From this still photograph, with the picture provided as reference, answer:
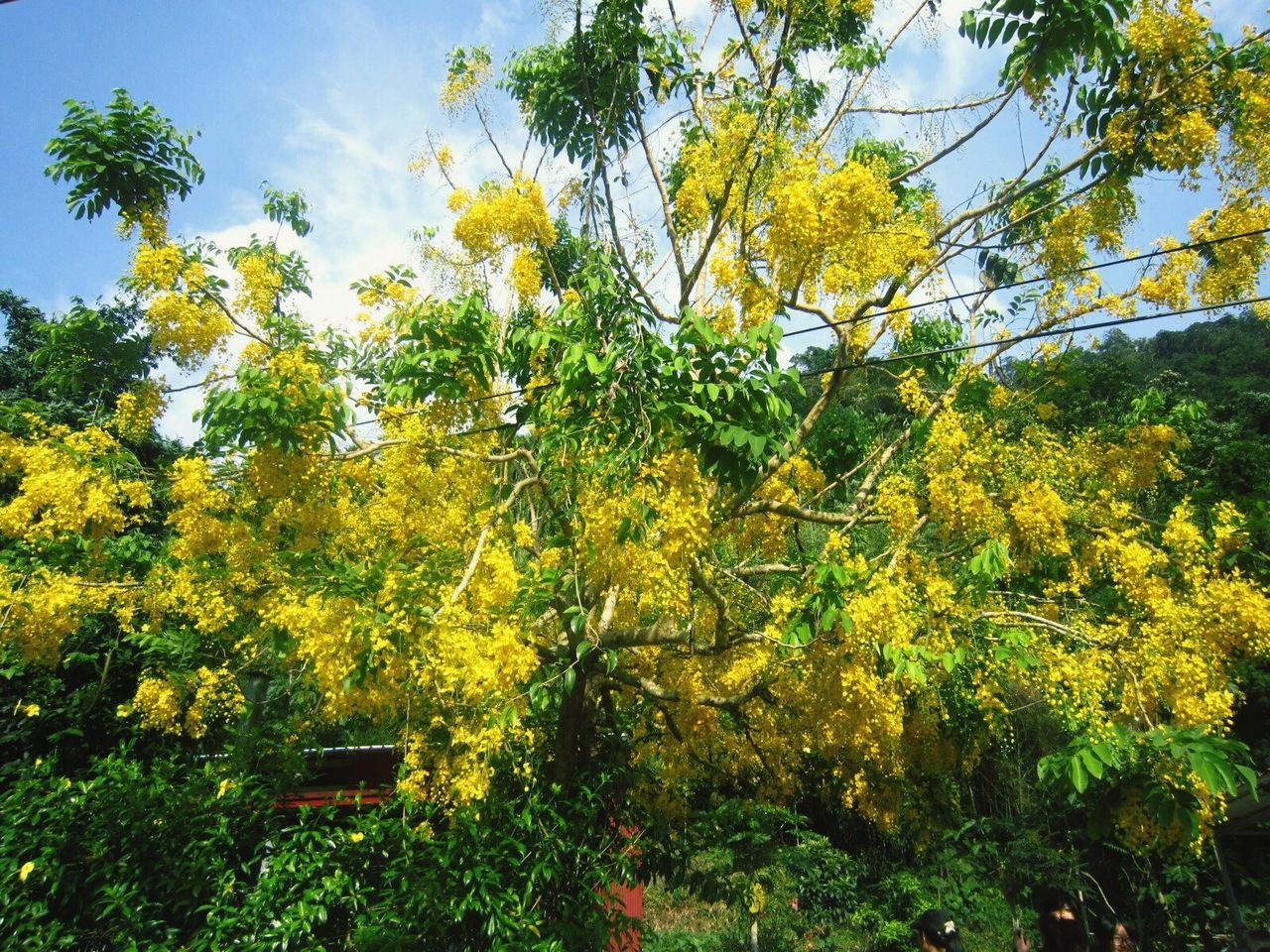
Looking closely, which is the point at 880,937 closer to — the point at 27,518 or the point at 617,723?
the point at 617,723

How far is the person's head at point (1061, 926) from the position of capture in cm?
343

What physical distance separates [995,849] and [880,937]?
1.74 m

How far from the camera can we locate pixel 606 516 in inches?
142

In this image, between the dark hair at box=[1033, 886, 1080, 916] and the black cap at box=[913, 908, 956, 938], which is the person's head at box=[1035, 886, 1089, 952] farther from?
the black cap at box=[913, 908, 956, 938]

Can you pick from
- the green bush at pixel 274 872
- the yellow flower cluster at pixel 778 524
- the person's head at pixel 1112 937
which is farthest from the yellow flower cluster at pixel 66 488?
the person's head at pixel 1112 937

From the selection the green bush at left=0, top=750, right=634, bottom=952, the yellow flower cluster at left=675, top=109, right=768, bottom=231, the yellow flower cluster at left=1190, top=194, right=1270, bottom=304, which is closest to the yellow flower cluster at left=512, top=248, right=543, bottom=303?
the yellow flower cluster at left=675, top=109, right=768, bottom=231

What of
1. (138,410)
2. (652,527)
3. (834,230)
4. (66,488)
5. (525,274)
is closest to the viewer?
(652,527)

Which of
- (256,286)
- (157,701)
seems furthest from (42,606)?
(256,286)

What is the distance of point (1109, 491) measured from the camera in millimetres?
4945

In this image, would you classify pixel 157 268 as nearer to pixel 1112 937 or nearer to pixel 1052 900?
pixel 1052 900

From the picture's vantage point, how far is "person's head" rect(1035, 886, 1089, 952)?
3430 millimetres

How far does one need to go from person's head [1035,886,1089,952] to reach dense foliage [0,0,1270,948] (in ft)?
1.71

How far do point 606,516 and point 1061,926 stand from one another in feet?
8.82

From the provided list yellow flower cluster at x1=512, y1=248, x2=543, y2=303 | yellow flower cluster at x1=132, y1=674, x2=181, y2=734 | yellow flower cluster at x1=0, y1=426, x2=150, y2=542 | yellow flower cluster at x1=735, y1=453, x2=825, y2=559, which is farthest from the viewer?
yellow flower cluster at x1=735, y1=453, x2=825, y2=559
